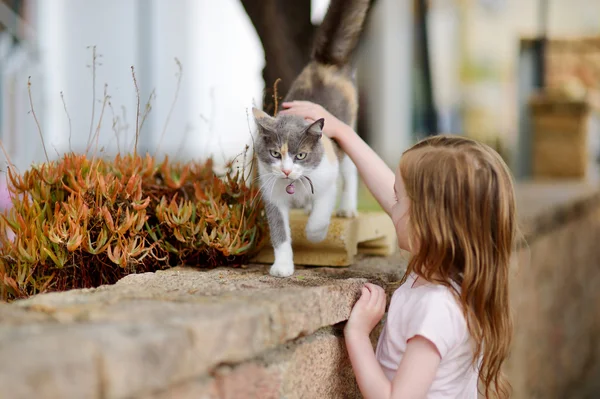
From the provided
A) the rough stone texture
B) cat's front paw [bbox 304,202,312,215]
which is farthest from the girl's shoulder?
the rough stone texture

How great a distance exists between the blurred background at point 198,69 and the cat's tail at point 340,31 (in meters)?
0.65

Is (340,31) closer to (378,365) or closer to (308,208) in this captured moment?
(308,208)

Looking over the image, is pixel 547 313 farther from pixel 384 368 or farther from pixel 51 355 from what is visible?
pixel 51 355

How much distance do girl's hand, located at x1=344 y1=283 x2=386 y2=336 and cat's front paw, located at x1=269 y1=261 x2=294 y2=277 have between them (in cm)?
22

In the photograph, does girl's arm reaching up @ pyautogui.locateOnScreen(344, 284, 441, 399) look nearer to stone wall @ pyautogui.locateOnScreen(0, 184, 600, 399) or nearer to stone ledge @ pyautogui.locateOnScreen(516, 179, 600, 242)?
stone wall @ pyautogui.locateOnScreen(0, 184, 600, 399)

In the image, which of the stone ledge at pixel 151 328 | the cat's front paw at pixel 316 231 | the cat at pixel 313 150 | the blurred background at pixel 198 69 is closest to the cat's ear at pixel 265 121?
the cat at pixel 313 150

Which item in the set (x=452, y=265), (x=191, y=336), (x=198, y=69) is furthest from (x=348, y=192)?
(x=198, y=69)

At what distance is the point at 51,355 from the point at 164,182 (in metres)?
1.32

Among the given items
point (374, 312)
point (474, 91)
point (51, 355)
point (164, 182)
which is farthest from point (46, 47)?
point (474, 91)

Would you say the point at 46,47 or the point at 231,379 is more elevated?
the point at 46,47

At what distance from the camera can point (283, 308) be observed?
52.7 inches

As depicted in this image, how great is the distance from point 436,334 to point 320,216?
621 millimetres

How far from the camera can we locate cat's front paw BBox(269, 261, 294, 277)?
180 cm

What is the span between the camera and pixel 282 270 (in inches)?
71.3
